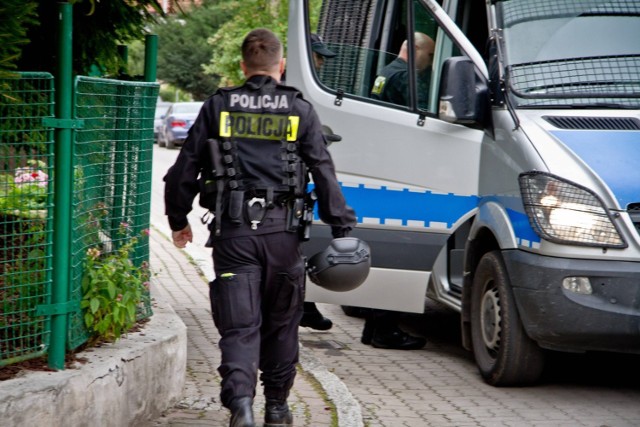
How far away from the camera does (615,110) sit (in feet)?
22.5

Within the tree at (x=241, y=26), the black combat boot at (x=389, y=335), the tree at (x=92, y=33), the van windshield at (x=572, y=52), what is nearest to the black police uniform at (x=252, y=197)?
the tree at (x=92, y=33)

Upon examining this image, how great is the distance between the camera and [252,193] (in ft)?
16.9

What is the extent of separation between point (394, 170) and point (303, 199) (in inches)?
85.4

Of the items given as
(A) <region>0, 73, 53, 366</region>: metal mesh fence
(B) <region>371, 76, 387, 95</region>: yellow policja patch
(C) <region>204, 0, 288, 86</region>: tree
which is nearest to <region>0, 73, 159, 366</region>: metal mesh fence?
(A) <region>0, 73, 53, 366</region>: metal mesh fence

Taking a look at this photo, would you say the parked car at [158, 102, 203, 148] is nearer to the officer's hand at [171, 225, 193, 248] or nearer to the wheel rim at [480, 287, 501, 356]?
the wheel rim at [480, 287, 501, 356]

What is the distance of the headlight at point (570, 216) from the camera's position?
6227mm

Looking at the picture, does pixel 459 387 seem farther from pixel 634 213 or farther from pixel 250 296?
pixel 250 296

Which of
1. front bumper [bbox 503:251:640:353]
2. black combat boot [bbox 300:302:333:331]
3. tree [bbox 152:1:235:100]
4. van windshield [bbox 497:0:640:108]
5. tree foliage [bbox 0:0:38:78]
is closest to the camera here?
tree foliage [bbox 0:0:38:78]

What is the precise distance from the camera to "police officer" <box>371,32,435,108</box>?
292 inches

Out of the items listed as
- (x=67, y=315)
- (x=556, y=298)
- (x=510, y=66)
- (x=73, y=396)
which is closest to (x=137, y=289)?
(x=67, y=315)

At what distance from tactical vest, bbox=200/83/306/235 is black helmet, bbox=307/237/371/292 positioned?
1.12ft

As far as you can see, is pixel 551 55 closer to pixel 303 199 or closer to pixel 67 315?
pixel 303 199

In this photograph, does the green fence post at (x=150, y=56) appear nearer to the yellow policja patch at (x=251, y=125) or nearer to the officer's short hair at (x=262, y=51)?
the officer's short hair at (x=262, y=51)

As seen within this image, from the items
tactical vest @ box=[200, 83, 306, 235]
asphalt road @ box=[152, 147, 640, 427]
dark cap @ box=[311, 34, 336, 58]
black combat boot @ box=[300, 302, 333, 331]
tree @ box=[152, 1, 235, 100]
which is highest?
tree @ box=[152, 1, 235, 100]
